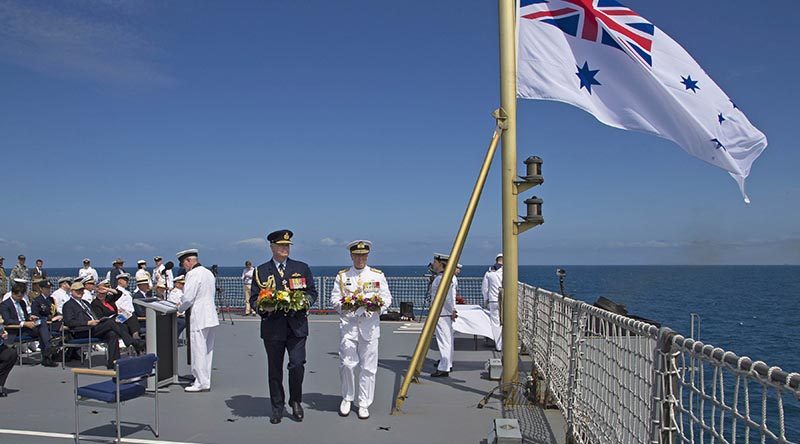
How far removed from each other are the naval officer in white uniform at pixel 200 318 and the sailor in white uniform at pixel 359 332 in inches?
90.9

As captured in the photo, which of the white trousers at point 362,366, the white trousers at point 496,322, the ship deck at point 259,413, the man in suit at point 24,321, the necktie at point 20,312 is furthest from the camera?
the white trousers at point 496,322

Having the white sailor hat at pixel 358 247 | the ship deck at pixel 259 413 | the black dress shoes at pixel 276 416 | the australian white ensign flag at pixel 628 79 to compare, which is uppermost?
the australian white ensign flag at pixel 628 79

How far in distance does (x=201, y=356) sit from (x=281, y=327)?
217 cm

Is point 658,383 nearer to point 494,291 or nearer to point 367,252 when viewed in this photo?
point 367,252

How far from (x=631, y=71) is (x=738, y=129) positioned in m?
1.40

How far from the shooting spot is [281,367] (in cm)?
786

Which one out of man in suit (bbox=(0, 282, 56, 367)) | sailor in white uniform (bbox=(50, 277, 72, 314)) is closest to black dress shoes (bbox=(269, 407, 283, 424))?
man in suit (bbox=(0, 282, 56, 367))

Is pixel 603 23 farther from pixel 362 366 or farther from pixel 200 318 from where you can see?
pixel 200 318

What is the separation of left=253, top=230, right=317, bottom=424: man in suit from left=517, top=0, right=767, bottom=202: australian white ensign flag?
3525 millimetres

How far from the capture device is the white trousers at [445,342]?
10.6 m

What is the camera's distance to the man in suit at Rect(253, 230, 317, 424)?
7723 mm

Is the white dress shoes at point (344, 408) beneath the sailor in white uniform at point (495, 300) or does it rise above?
beneath

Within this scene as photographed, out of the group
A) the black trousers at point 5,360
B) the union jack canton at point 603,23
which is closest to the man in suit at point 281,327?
the black trousers at point 5,360

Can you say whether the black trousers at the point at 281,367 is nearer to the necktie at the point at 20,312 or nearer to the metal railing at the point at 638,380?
the metal railing at the point at 638,380
